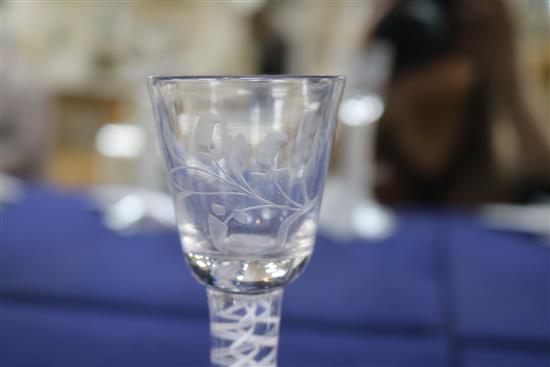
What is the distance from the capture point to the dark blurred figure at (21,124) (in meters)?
1.13

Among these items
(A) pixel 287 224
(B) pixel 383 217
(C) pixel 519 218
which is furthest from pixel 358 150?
(A) pixel 287 224

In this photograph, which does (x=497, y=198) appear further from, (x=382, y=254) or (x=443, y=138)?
(x=382, y=254)

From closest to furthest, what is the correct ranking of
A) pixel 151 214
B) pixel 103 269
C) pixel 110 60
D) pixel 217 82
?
pixel 217 82 → pixel 103 269 → pixel 151 214 → pixel 110 60

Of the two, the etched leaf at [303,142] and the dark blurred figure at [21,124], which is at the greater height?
the etched leaf at [303,142]

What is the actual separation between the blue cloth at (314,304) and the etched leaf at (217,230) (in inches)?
9.9

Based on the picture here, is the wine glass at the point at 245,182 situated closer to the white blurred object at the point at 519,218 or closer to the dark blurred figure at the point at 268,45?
the white blurred object at the point at 519,218

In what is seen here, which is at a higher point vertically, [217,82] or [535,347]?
[217,82]

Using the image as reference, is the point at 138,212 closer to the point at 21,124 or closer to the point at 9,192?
the point at 9,192

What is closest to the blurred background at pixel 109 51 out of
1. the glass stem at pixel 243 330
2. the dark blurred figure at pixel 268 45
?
the dark blurred figure at pixel 268 45

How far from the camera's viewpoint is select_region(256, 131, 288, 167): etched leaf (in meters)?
0.20

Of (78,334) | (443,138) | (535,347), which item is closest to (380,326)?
(535,347)

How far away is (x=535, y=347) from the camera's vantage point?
1.56 ft

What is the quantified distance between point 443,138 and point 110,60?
3.00 meters

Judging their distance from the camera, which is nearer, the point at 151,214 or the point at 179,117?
the point at 179,117
